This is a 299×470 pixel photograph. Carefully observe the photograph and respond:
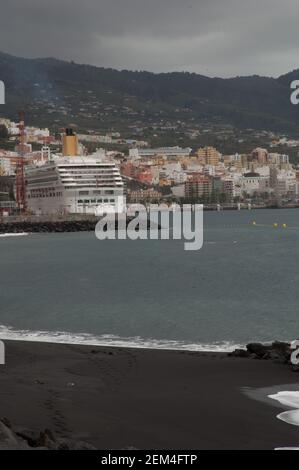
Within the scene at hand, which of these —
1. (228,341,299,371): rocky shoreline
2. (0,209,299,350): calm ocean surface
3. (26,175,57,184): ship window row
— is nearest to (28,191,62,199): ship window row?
(26,175,57,184): ship window row

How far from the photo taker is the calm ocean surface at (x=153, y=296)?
13.2 metres

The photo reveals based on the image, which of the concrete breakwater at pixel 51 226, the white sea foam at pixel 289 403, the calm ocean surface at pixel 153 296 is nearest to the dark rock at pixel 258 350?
the calm ocean surface at pixel 153 296

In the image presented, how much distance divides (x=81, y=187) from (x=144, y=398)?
64.2 metres

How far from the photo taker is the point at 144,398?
7629mm

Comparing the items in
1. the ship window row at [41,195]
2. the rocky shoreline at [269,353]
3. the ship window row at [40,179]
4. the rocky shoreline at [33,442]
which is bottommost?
the rocky shoreline at [269,353]

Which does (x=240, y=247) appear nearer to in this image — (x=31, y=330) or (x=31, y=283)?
(x=31, y=283)

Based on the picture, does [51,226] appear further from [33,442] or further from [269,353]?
[33,442]

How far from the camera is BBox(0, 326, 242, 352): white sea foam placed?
37.8 feet

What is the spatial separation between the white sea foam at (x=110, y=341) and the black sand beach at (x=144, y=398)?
737 mm

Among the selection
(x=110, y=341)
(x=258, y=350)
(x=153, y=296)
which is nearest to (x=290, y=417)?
(x=258, y=350)

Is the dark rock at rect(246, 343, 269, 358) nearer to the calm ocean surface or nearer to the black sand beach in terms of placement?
the black sand beach

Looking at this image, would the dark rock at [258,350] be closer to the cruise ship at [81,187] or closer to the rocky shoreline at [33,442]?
the rocky shoreline at [33,442]

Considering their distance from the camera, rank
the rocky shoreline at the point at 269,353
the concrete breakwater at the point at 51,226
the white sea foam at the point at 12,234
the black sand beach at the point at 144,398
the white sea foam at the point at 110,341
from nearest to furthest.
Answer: the black sand beach at the point at 144,398, the rocky shoreline at the point at 269,353, the white sea foam at the point at 110,341, the white sea foam at the point at 12,234, the concrete breakwater at the point at 51,226

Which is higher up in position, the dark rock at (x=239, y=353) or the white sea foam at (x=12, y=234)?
the dark rock at (x=239, y=353)
